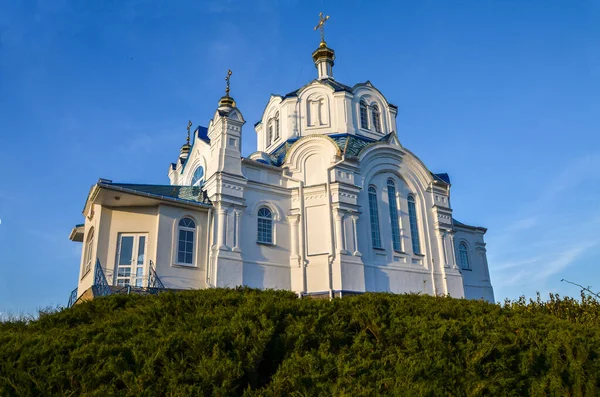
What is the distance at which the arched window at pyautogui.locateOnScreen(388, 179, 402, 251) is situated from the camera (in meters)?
20.5

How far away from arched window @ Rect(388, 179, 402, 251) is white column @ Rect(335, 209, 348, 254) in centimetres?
285

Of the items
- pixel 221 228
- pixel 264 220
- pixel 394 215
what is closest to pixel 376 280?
pixel 394 215

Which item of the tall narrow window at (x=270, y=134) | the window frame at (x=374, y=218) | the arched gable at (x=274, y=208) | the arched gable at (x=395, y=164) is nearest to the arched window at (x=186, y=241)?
the arched gable at (x=274, y=208)

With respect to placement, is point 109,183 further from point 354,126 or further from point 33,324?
point 354,126

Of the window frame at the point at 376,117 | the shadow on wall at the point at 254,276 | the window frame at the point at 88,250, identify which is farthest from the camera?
the window frame at the point at 376,117

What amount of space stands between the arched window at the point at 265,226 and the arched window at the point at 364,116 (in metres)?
7.34

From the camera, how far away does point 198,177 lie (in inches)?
802

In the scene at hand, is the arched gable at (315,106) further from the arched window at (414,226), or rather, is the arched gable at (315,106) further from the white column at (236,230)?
the white column at (236,230)

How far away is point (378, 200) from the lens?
20.7 m

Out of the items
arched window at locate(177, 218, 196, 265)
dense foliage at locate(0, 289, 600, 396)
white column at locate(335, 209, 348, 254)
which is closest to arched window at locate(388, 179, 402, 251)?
white column at locate(335, 209, 348, 254)

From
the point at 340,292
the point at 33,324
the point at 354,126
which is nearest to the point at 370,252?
Answer: the point at 340,292

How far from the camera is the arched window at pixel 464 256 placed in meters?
24.5

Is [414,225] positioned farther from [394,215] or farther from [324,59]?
[324,59]

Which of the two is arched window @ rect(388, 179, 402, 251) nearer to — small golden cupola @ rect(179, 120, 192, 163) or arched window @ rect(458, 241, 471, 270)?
arched window @ rect(458, 241, 471, 270)
